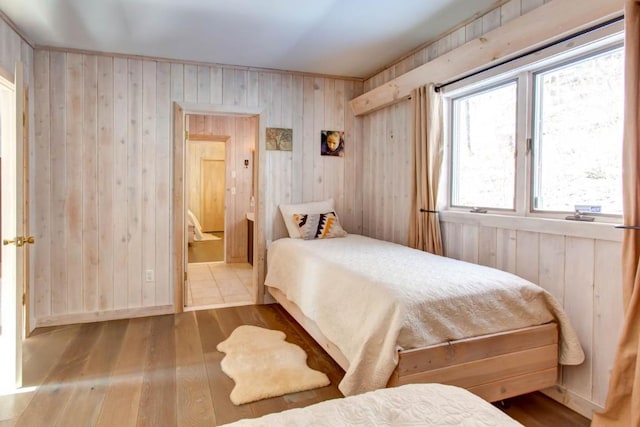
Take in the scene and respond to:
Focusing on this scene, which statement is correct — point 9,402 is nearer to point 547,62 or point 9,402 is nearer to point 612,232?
point 612,232

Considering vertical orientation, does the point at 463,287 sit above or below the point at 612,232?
below

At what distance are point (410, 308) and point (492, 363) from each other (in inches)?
20.9

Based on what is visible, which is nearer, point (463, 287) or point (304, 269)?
point (463, 287)

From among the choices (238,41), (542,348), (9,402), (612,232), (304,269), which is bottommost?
(9,402)

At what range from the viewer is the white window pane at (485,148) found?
8.60 ft

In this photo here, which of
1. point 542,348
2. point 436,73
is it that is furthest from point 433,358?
point 436,73

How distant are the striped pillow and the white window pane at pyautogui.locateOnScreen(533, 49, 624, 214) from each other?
1890mm

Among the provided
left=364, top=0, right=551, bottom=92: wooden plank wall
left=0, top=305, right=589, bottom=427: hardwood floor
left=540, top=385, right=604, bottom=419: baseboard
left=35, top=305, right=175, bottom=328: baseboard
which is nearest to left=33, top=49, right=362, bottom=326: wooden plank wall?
left=35, top=305, right=175, bottom=328: baseboard

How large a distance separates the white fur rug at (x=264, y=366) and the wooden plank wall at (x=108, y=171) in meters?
1.18

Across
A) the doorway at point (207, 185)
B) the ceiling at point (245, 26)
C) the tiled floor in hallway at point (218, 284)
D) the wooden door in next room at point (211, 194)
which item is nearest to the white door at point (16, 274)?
the ceiling at point (245, 26)

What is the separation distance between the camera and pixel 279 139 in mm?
4027

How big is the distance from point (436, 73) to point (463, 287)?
1.80 meters

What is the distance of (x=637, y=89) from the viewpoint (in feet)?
5.57

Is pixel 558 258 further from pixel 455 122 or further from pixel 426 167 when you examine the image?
pixel 455 122
